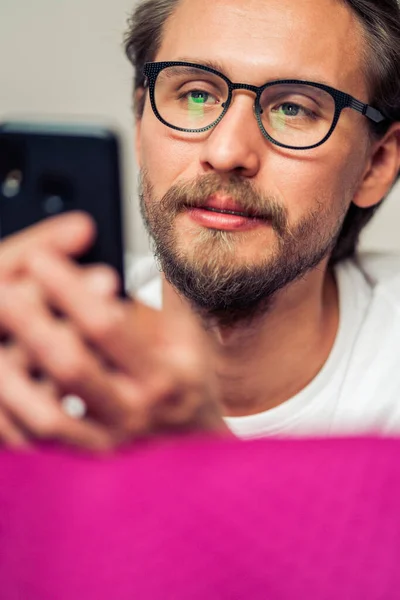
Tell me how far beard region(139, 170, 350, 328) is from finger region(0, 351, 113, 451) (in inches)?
12.6

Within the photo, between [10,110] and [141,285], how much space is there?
9.2 inches

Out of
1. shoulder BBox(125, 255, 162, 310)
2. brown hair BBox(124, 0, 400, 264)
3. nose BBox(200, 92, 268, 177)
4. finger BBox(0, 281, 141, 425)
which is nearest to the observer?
finger BBox(0, 281, 141, 425)

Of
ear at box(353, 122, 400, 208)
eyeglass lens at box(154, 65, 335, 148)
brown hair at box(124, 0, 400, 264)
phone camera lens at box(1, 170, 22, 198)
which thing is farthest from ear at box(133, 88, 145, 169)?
phone camera lens at box(1, 170, 22, 198)

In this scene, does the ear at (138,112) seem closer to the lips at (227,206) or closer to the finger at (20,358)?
the lips at (227,206)

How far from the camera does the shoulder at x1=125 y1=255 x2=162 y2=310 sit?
75 centimetres

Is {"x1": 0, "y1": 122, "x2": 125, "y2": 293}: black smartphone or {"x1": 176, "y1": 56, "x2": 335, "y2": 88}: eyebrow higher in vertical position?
{"x1": 0, "y1": 122, "x2": 125, "y2": 293}: black smartphone

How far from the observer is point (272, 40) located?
54 cm

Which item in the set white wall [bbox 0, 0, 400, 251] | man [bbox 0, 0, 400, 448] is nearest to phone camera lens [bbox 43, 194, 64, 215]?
man [bbox 0, 0, 400, 448]

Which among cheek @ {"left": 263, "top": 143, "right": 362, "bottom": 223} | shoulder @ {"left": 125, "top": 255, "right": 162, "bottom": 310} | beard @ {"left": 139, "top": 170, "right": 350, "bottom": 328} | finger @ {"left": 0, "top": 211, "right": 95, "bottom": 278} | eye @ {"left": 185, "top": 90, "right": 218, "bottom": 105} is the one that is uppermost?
finger @ {"left": 0, "top": 211, "right": 95, "bottom": 278}

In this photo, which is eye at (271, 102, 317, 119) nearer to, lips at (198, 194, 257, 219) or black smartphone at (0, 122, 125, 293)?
lips at (198, 194, 257, 219)

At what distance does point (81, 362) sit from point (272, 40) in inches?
15.1

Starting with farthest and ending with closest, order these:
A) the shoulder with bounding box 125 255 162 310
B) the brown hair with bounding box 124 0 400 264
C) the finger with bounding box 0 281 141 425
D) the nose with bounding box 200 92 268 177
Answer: the shoulder with bounding box 125 255 162 310
the brown hair with bounding box 124 0 400 264
the nose with bounding box 200 92 268 177
the finger with bounding box 0 281 141 425

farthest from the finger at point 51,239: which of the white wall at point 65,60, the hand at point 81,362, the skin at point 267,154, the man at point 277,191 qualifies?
the white wall at point 65,60

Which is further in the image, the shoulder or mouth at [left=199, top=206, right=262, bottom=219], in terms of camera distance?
the shoulder
